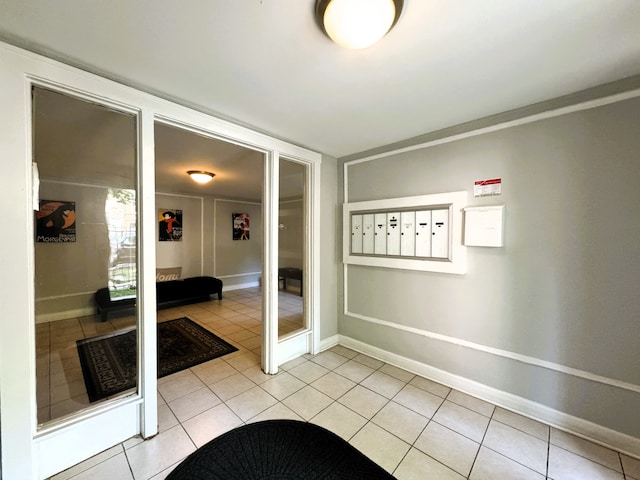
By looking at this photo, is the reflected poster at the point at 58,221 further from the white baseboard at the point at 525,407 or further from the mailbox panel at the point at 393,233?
the white baseboard at the point at 525,407

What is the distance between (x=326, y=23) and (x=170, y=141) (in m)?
2.26

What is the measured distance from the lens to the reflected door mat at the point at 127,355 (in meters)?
2.14

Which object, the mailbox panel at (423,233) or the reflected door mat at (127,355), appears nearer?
the reflected door mat at (127,355)

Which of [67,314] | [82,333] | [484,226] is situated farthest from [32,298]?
[484,226]

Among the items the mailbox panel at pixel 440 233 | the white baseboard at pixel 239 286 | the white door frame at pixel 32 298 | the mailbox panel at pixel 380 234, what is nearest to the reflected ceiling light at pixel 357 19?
the white door frame at pixel 32 298

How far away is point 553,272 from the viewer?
180 cm

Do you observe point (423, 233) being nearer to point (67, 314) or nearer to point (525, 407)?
point (525, 407)

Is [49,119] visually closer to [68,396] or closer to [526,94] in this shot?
[68,396]

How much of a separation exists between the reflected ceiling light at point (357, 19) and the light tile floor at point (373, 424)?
2394 millimetres

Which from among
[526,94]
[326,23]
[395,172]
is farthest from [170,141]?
[526,94]

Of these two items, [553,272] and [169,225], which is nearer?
[553,272]

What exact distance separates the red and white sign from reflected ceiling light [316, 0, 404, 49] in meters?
1.52

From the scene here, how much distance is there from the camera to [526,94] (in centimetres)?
174

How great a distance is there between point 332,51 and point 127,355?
3257mm
